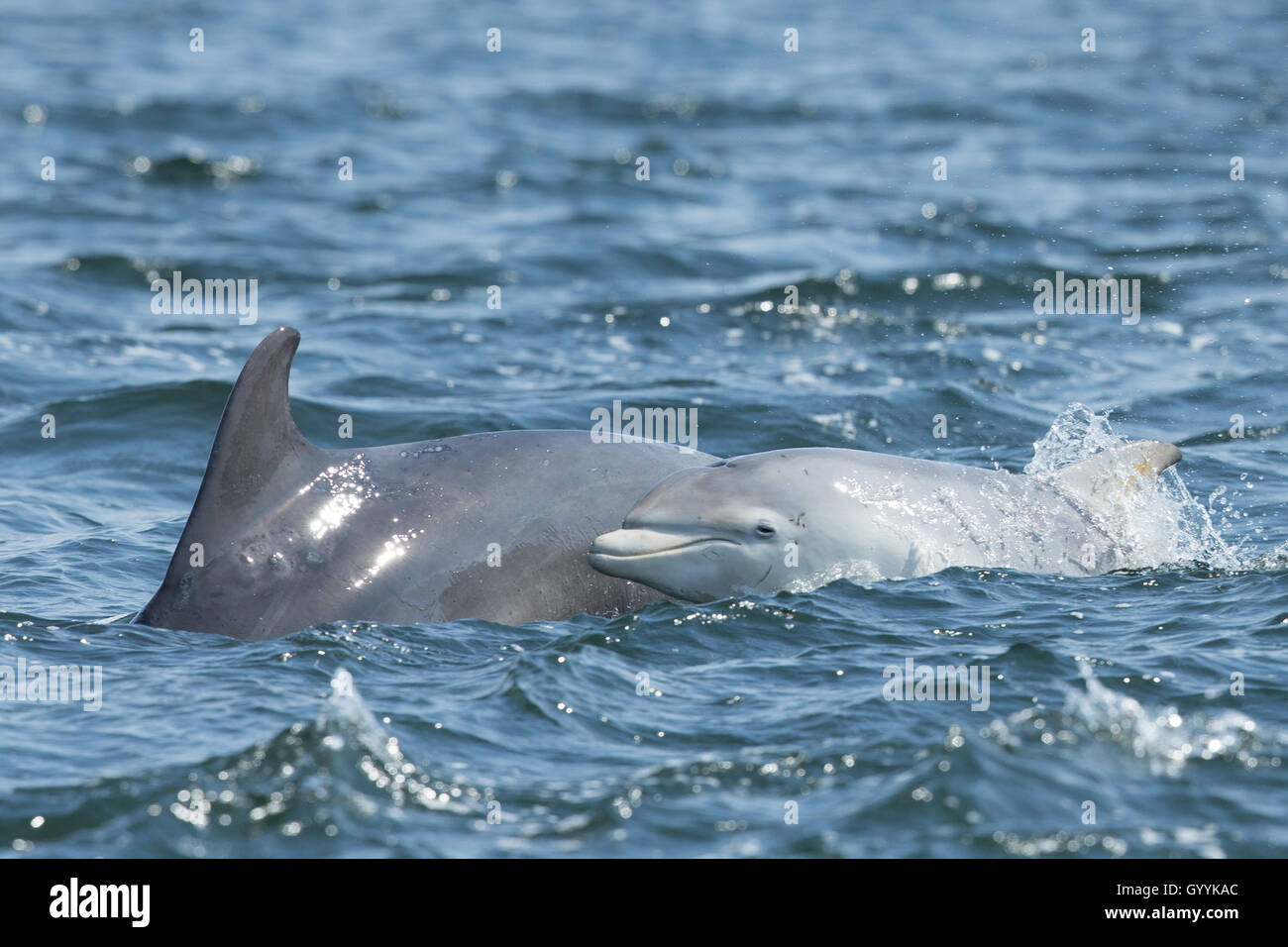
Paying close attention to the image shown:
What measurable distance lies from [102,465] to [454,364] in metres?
4.51

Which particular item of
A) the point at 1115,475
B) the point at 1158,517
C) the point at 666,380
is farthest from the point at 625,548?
the point at 666,380

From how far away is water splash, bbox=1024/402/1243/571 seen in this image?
11188 millimetres

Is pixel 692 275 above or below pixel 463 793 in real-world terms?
above

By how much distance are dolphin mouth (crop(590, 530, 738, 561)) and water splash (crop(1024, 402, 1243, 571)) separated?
113 inches

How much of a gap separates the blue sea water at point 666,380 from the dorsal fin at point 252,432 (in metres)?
0.93

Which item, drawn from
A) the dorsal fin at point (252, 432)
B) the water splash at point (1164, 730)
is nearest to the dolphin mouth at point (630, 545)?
the dorsal fin at point (252, 432)

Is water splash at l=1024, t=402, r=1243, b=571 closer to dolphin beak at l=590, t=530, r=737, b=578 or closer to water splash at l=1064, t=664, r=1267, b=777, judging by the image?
water splash at l=1064, t=664, r=1267, b=777

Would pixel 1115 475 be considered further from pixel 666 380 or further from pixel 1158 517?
pixel 666 380

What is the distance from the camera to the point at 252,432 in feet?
32.7

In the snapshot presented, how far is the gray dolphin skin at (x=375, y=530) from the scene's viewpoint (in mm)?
9953

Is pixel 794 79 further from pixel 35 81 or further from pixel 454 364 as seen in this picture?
pixel 454 364

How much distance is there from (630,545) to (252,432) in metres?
2.24
